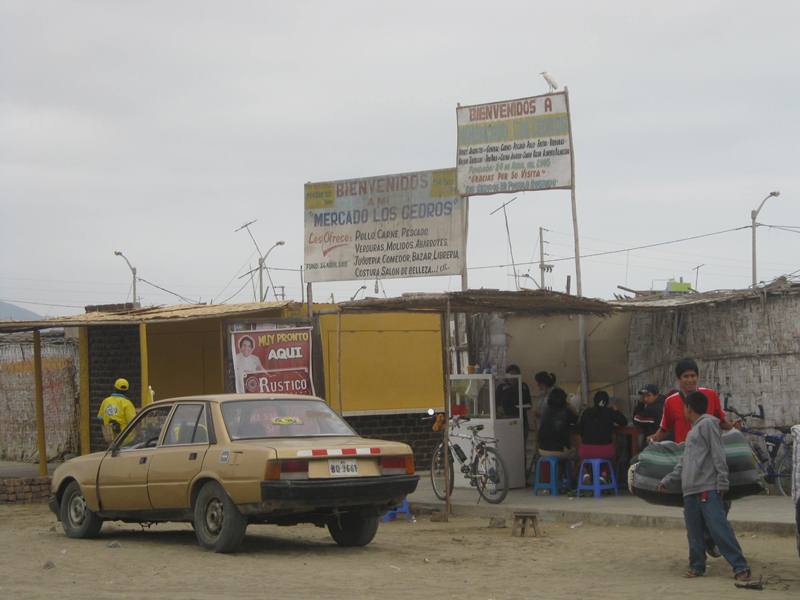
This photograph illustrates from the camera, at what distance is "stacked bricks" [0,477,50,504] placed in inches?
688

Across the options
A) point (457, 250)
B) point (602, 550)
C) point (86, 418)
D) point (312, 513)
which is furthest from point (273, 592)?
point (86, 418)

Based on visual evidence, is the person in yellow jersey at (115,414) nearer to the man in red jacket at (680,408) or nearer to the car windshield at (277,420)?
the car windshield at (277,420)

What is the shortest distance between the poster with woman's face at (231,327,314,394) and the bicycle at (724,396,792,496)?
18.8 ft

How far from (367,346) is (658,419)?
6.30 m

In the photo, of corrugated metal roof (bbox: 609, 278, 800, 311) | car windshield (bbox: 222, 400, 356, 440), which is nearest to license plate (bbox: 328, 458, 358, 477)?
car windshield (bbox: 222, 400, 356, 440)

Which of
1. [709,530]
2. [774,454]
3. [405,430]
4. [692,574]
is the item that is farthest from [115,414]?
[709,530]

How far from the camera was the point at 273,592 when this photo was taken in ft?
28.2

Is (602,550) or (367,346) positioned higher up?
(367,346)

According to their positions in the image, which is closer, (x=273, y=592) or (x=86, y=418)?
(x=273, y=592)

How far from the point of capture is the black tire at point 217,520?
10.5 m

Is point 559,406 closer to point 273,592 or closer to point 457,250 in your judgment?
point 457,250

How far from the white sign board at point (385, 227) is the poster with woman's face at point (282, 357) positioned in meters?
2.54

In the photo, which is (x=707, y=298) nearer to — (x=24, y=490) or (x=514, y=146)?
(x=514, y=146)

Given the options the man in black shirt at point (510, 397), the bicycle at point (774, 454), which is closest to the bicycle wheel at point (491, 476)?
the man in black shirt at point (510, 397)
